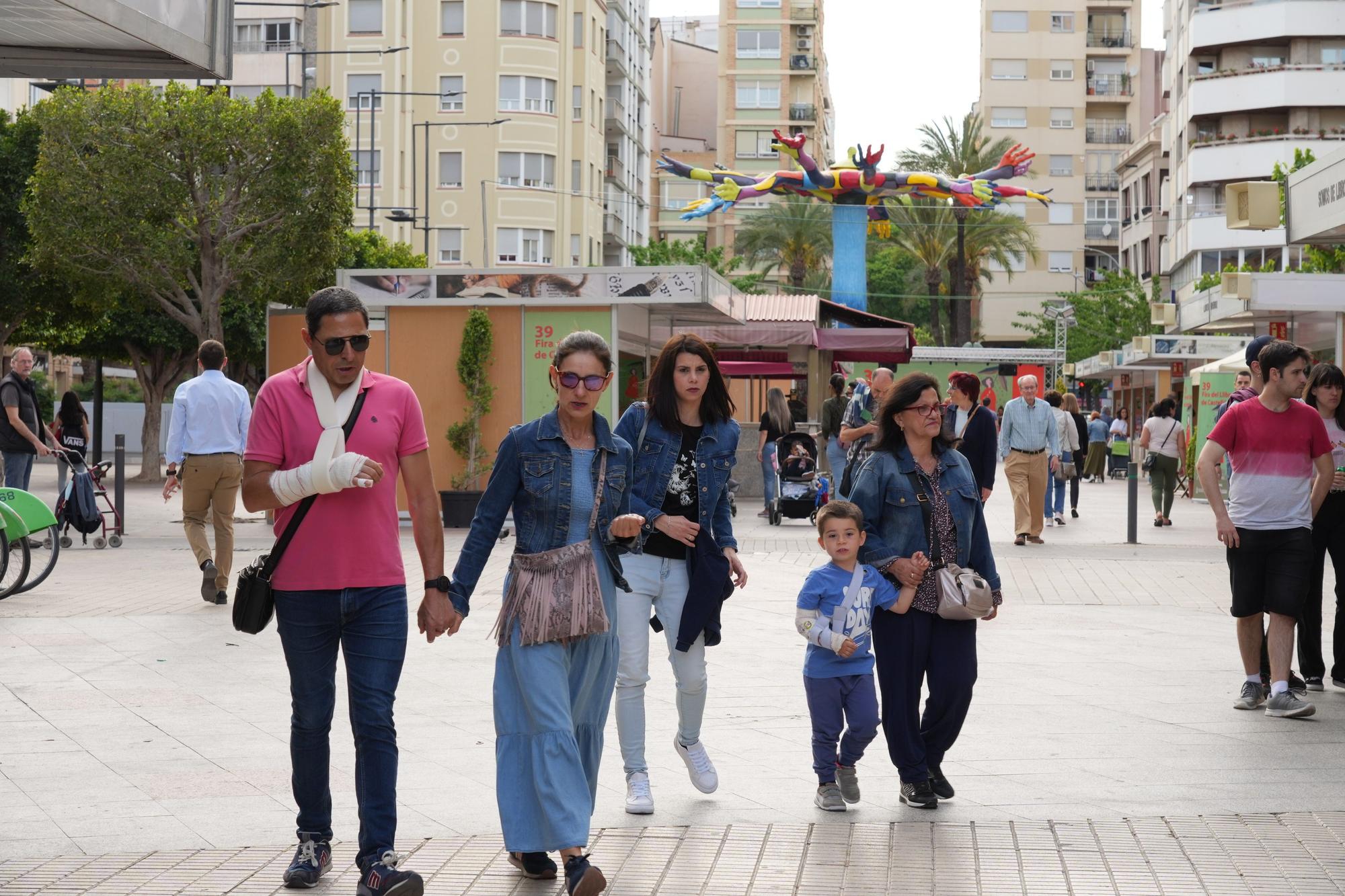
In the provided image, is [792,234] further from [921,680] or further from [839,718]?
[839,718]

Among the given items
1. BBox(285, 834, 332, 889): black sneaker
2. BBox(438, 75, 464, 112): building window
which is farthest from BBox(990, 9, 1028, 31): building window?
BBox(285, 834, 332, 889): black sneaker

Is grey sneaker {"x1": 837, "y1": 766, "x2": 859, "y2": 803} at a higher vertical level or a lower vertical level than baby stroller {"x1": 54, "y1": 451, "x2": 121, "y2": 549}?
lower

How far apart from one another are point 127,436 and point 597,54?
24939 millimetres

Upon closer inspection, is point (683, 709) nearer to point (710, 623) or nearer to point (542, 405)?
point (710, 623)

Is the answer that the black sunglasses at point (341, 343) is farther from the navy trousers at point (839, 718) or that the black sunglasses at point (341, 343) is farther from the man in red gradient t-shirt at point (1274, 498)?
the man in red gradient t-shirt at point (1274, 498)

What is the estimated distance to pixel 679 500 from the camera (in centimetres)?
626

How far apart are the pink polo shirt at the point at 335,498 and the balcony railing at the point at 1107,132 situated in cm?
9672

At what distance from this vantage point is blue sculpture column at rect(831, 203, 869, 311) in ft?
152

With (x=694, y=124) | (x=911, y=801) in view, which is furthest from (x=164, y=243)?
(x=694, y=124)

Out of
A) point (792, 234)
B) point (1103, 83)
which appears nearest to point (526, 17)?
point (792, 234)

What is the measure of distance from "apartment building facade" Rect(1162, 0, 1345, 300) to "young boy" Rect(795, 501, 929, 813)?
60492 mm

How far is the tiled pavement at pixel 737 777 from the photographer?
17.5 ft

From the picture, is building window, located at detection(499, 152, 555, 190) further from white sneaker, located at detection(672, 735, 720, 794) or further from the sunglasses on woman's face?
the sunglasses on woman's face

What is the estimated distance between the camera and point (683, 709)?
634 centimetres
